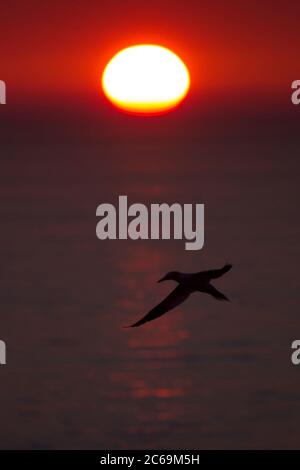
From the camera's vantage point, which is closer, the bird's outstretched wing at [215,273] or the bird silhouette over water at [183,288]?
the bird's outstretched wing at [215,273]

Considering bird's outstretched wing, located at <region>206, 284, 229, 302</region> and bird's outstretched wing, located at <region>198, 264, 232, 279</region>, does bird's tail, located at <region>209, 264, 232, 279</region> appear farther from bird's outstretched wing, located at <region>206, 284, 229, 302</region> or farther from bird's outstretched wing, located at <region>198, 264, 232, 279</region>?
bird's outstretched wing, located at <region>206, 284, 229, 302</region>

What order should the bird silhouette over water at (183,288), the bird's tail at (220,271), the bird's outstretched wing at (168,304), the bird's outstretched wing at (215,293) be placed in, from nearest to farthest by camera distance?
the bird's tail at (220,271)
the bird's outstretched wing at (215,293)
the bird's outstretched wing at (168,304)
the bird silhouette over water at (183,288)

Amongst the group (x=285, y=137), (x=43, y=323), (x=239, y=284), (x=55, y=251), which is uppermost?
(x=285, y=137)

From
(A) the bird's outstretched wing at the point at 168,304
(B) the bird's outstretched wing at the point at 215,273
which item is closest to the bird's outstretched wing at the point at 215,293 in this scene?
(B) the bird's outstretched wing at the point at 215,273

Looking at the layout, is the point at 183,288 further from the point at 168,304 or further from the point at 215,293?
the point at 215,293

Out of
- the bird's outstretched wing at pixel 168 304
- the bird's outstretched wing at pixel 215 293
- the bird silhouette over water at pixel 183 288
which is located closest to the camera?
the bird's outstretched wing at pixel 215 293

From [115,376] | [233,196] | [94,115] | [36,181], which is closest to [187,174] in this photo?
[36,181]

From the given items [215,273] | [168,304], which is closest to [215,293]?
[215,273]

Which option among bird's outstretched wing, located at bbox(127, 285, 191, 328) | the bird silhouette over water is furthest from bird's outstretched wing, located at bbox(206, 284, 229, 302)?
bird's outstretched wing, located at bbox(127, 285, 191, 328)

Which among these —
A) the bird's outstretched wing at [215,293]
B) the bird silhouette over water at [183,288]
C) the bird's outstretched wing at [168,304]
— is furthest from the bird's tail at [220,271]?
the bird's outstretched wing at [168,304]

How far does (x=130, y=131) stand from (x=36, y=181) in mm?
61078

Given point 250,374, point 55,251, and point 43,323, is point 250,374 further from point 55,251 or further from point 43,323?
point 55,251

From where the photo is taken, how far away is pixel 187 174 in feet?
225

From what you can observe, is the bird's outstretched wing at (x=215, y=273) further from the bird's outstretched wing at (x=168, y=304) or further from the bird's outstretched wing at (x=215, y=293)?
the bird's outstretched wing at (x=168, y=304)
